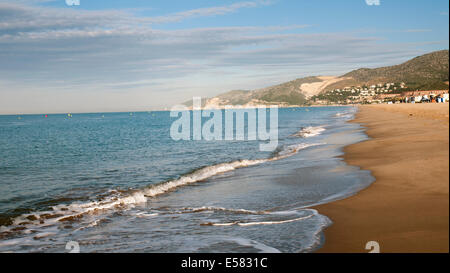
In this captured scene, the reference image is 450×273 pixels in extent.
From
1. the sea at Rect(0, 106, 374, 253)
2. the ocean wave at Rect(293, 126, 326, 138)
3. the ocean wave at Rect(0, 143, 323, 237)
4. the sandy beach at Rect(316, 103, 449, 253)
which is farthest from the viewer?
the ocean wave at Rect(293, 126, 326, 138)

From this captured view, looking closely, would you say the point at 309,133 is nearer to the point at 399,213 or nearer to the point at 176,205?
the point at 176,205

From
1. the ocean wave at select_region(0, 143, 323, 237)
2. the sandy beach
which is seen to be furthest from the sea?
the sandy beach

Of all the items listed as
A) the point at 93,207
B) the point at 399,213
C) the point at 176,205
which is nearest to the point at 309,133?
the point at 176,205

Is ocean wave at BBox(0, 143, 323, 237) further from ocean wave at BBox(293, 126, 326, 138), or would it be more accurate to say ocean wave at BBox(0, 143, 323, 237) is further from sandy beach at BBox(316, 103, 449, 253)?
ocean wave at BBox(293, 126, 326, 138)

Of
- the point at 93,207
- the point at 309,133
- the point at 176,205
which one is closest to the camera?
the point at 176,205

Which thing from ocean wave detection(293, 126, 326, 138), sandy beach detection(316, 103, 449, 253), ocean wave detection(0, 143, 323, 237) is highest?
ocean wave detection(293, 126, 326, 138)

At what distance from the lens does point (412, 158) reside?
11516mm

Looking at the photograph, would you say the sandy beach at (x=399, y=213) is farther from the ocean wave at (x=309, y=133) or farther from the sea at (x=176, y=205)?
the ocean wave at (x=309, y=133)

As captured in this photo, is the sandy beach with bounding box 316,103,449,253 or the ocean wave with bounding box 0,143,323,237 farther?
the ocean wave with bounding box 0,143,323,237

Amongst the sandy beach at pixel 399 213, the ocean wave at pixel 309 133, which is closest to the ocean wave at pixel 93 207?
the sandy beach at pixel 399 213

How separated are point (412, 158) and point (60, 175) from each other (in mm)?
15273

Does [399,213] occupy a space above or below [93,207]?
above

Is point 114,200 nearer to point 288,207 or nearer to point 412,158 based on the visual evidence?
point 288,207
